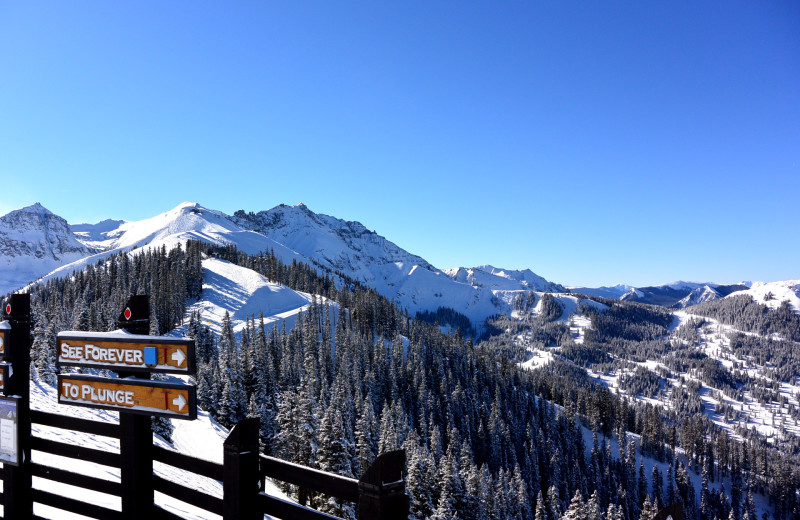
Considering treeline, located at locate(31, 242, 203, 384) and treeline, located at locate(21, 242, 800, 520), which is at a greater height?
treeline, located at locate(31, 242, 203, 384)

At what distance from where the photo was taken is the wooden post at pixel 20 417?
816 centimetres

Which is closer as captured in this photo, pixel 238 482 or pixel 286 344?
pixel 238 482

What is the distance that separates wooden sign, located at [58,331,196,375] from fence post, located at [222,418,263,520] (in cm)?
152

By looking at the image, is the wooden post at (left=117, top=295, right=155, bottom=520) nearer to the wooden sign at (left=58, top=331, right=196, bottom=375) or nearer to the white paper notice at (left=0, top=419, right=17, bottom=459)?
the wooden sign at (left=58, top=331, right=196, bottom=375)

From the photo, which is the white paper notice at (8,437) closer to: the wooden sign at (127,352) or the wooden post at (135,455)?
the wooden sign at (127,352)

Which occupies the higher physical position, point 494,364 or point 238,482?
point 238,482

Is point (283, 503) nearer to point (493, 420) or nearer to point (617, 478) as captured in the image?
point (493, 420)

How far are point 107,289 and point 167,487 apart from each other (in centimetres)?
14596

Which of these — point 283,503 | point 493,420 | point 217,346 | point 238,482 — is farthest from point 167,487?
point 217,346

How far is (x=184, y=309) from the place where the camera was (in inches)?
4663

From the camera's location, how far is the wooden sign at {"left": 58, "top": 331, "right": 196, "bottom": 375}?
6.41 m

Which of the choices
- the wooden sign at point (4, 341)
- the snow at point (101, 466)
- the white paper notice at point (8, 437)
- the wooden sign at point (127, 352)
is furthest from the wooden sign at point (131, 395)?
the wooden sign at point (4, 341)

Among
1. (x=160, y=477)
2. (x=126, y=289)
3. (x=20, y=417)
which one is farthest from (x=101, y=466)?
(x=126, y=289)

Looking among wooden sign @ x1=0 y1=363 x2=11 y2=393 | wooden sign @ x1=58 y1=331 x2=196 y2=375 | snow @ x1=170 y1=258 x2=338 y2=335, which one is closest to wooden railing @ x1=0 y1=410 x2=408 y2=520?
wooden sign @ x1=0 y1=363 x2=11 y2=393
